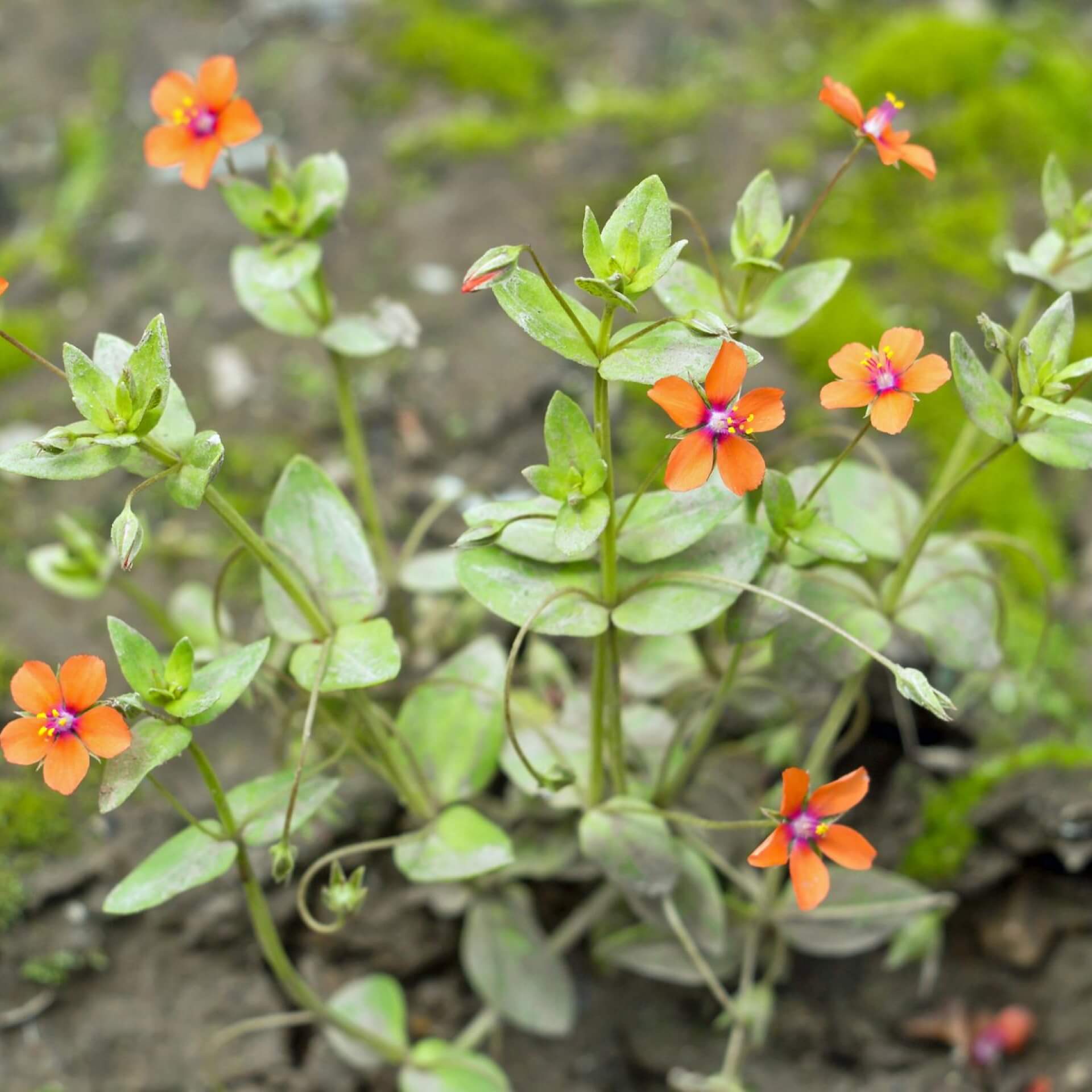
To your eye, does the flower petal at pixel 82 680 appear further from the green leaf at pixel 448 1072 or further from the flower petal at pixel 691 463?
the green leaf at pixel 448 1072

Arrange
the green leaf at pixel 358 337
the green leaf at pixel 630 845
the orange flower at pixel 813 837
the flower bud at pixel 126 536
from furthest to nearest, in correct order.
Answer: the green leaf at pixel 358 337 → the green leaf at pixel 630 845 → the orange flower at pixel 813 837 → the flower bud at pixel 126 536

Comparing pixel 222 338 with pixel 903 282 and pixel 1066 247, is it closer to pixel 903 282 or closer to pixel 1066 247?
pixel 903 282

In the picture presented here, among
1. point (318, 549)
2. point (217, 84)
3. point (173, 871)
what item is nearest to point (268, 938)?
point (173, 871)

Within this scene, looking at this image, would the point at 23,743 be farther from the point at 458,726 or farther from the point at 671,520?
the point at 671,520

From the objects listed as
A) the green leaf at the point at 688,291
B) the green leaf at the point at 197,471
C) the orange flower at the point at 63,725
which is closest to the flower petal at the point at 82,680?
the orange flower at the point at 63,725

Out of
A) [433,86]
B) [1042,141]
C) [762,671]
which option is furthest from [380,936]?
[1042,141]

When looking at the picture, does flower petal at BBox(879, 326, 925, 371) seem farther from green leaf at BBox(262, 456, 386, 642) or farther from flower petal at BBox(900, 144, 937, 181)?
green leaf at BBox(262, 456, 386, 642)

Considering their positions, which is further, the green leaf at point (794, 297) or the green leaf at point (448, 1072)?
the green leaf at point (448, 1072)
